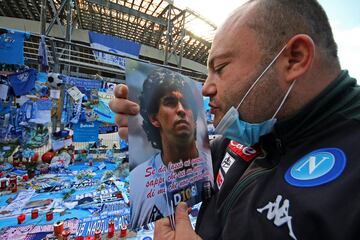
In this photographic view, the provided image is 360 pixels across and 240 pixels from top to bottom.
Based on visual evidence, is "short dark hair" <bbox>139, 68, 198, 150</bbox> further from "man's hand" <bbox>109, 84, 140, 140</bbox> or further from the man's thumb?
the man's thumb

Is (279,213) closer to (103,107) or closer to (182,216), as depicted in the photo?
(182,216)

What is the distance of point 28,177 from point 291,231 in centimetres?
422

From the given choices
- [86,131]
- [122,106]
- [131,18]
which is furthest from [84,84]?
[131,18]

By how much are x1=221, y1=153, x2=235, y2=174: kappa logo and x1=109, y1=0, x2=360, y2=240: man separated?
47 mm

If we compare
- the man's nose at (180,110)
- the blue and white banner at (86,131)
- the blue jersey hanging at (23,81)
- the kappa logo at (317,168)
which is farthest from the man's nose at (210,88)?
the blue and white banner at (86,131)

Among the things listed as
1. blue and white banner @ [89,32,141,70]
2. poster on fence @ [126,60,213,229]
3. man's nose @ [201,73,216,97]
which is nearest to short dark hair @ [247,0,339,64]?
man's nose @ [201,73,216,97]

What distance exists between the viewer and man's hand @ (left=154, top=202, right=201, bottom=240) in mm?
630

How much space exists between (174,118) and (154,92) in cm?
12

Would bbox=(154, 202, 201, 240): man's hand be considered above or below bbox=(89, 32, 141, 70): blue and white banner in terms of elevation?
below

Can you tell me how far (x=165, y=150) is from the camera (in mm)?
701

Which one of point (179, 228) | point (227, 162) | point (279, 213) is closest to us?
point (279, 213)

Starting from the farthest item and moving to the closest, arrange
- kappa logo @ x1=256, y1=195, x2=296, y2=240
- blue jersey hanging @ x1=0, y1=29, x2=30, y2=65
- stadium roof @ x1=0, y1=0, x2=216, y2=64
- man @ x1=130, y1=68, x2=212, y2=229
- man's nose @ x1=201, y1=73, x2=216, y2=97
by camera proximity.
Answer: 1. stadium roof @ x1=0, y1=0, x2=216, y2=64
2. blue jersey hanging @ x1=0, y1=29, x2=30, y2=65
3. man's nose @ x1=201, y1=73, x2=216, y2=97
4. man @ x1=130, y1=68, x2=212, y2=229
5. kappa logo @ x1=256, y1=195, x2=296, y2=240

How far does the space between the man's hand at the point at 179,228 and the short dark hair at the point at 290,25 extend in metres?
0.59

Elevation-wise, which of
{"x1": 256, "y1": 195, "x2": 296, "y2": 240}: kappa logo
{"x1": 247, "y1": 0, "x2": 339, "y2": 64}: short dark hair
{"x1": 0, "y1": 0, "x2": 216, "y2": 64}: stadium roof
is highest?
{"x1": 0, "y1": 0, "x2": 216, "y2": 64}: stadium roof
